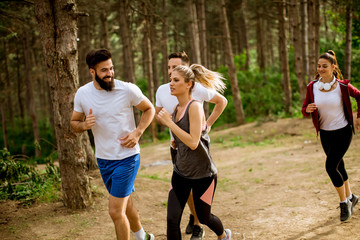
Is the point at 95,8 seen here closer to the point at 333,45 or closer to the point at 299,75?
the point at 299,75

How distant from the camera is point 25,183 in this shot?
654cm

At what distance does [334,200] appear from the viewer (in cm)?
586

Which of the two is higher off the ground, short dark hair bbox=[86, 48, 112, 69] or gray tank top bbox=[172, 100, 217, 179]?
short dark hair bbox=[86, 48, 112, 69]

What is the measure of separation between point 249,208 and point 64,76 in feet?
12.6

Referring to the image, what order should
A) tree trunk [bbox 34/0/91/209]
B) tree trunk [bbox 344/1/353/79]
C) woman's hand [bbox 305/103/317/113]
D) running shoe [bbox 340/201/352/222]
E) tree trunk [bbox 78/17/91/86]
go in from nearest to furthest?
running shoe [bbox 340/201/352/222] → woman's hand [bbox 305/103/317/113] → tree trunk [bbox 34/0/91/209] → tree trunk [bbox 344/1/353/79] → tree trunk [bbox 78/17/91/86]

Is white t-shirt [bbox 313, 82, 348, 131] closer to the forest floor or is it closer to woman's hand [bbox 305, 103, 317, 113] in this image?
woman's hand [bbox 305, 103, 317, 113]

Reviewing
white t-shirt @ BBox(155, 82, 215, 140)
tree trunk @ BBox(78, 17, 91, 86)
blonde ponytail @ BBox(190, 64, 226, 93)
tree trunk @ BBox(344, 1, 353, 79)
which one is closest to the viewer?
white t-shirt @ BBox(155, 82, 215, 140)

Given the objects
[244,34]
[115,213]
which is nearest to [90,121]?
[115,213]

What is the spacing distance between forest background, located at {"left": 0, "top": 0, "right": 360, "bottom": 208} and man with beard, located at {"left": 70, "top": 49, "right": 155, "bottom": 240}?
6.11 ft

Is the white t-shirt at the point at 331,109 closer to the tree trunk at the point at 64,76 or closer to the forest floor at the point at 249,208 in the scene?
the forest floor at the point at 249,208

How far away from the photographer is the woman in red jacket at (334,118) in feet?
16.0

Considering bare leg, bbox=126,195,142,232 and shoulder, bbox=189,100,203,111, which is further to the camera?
bare leg, bbox=126,195,142,232

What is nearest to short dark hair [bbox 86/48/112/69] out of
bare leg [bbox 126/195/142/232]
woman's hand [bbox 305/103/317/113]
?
bare leg [bbox 126/195/142/232]

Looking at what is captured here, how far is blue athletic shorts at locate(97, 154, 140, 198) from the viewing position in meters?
3.82
